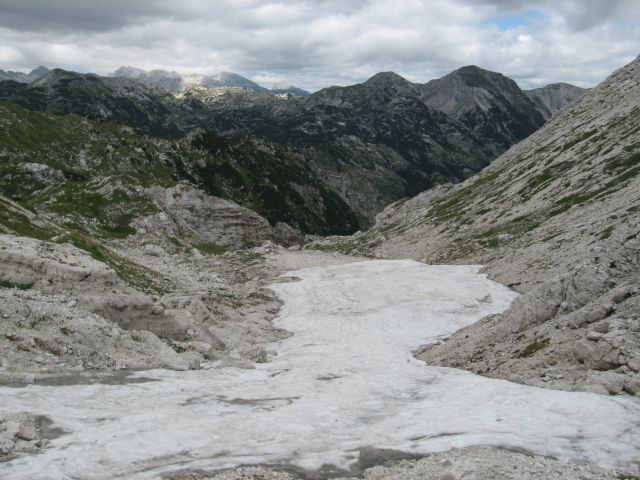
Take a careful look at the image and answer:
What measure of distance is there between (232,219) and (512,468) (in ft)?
374

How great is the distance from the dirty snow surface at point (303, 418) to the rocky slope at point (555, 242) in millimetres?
2898

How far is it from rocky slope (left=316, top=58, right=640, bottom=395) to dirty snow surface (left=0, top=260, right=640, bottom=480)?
2898 millimetres

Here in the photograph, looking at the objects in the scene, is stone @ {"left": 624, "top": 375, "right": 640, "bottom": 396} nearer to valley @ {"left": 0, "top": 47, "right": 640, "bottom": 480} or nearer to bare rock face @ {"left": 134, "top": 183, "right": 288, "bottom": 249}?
valley @ {"left": 0, "top": 47, "right": 640, "bottom": 480}

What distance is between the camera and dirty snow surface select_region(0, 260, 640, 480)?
18234 mm

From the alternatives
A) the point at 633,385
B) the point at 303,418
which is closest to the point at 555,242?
the point at 633,385

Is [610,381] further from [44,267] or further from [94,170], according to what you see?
[94,170]

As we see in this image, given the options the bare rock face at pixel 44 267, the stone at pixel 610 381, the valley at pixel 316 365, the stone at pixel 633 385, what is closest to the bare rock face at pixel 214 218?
the valley at pixel 316 365

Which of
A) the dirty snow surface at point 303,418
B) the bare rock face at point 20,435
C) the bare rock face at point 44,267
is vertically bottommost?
the dirty snow surface at point 303,418

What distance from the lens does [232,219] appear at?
126625mm

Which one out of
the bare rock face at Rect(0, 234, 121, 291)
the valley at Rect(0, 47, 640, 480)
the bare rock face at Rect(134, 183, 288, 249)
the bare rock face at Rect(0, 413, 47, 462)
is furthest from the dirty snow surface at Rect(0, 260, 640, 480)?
the bare rock face at Rect(134, 183, 288, 249)

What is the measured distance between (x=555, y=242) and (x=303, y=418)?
195ft

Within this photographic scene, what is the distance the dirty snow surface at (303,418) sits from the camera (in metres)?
18.2

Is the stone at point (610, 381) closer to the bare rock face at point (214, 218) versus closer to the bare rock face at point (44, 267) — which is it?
the bare rock face at point (44, 267)

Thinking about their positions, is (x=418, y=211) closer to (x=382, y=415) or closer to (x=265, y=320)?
(x=265, y=320)
